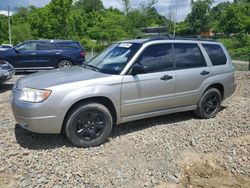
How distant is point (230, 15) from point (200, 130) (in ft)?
186

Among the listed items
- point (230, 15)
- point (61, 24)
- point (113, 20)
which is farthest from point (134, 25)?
point (230, 15)

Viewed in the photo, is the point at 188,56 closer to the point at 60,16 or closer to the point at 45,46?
the point at 45,46

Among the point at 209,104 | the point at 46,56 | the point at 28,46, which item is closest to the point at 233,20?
the point at 46,56

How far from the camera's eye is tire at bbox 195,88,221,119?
6061 millimetres

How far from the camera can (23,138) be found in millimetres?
4891

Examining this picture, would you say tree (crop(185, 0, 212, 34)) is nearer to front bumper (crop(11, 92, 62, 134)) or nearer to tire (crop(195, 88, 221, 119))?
tire (crop(195, 88, 221, 119))

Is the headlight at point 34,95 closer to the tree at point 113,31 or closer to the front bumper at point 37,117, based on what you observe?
the front bumper at point 37,117

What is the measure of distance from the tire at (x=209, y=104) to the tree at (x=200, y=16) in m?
68.7

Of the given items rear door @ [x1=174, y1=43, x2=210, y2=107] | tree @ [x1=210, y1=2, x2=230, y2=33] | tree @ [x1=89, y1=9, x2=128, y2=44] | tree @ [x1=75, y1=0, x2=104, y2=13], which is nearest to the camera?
rear door @ [x1=174, y1=43, x2=210, y2=107]

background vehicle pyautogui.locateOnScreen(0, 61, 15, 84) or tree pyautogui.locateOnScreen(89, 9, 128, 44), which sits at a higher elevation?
tree pyautogui.locateOnScreen(89, 9, 128, 44)

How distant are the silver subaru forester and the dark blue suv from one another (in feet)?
24.8

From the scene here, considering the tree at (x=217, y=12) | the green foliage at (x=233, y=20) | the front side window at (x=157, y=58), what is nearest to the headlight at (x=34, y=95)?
the front side window at (x=157, y=58)

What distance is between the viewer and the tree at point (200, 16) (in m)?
71.6

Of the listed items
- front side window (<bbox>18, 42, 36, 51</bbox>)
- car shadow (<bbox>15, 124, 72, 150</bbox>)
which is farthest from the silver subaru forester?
front side window (<bbox>18, 42, 36, 51</bbox>)
